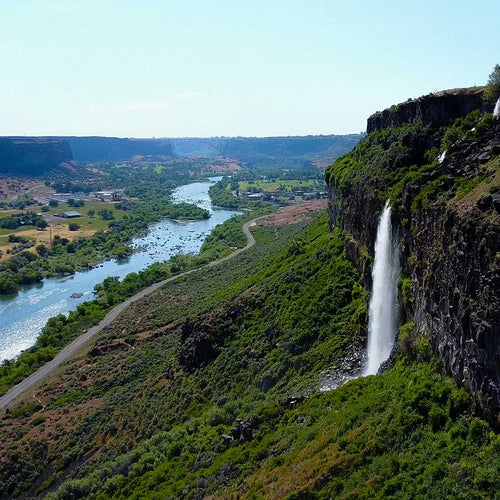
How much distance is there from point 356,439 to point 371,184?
19.3 metres

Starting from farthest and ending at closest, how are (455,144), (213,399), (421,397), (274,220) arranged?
(274,220) → (213,399) → (455,144) → (421,397)

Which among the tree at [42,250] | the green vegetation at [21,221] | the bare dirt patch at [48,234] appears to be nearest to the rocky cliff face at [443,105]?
the tree at [42,250]

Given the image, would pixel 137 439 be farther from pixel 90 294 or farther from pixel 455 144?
pixel 90 294

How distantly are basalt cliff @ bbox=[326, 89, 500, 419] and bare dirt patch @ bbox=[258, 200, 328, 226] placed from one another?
79073mm

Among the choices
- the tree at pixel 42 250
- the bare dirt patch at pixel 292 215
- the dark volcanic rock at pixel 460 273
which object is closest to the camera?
the dark volcanic rock at pixel 460 273

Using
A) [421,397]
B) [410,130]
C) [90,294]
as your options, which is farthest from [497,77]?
[90,294]

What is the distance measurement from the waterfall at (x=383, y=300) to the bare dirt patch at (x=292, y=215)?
8540cm

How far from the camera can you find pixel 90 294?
7950 cm

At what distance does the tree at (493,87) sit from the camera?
24844 mm

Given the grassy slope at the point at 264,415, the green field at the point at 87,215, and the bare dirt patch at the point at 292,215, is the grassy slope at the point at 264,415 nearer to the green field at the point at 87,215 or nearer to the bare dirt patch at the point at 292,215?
the bare dirt patch at the point at 292,215

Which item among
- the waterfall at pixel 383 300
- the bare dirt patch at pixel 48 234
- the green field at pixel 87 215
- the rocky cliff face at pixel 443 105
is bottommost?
the bare dirt patch at pixel 48 234

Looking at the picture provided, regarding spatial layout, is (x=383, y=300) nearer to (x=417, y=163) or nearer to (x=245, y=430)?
(x=417, y=163)

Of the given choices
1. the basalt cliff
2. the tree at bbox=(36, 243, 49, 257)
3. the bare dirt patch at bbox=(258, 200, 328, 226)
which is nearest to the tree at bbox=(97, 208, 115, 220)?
the tree at bbox=(36, 243, 49, 257)

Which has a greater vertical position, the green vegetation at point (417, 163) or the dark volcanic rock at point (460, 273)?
the green vegetation at point (417, 163)
